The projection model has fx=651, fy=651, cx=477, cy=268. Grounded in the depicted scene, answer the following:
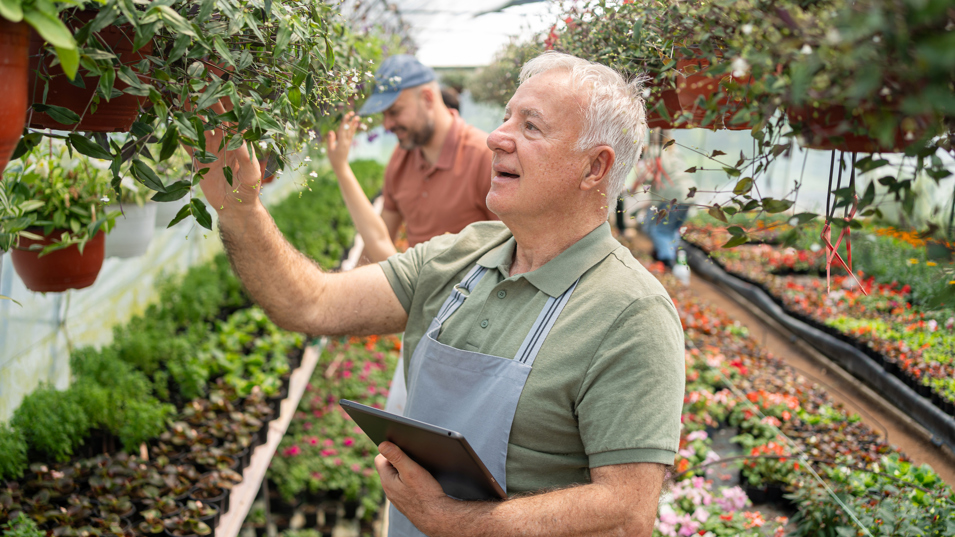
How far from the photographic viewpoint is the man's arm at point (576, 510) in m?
1.10

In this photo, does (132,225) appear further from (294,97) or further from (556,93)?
(556,93)

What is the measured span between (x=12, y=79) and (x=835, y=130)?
2.89 feet

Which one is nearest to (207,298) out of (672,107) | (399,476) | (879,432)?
(399,476)

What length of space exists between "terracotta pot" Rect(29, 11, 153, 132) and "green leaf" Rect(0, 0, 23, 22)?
0.84 ft

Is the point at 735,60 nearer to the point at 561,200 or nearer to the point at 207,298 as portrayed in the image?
the point at 561,200

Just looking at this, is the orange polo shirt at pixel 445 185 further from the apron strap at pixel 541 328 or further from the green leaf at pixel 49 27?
the green leaf at pixel 49 27

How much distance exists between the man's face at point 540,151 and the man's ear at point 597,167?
2cm

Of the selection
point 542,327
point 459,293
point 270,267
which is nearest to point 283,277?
→ point 270,267

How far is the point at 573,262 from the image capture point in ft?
4.33

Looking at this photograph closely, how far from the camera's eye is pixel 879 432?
241 cm

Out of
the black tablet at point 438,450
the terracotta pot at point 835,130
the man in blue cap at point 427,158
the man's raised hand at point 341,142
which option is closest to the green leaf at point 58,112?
the black tablet at point 438,450

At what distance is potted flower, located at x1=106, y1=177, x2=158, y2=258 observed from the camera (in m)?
1.97

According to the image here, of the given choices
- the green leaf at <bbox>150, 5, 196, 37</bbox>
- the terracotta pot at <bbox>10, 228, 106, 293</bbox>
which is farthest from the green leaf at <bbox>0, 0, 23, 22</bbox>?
the terracotta pot at <bbox>10, 228, 106, 293</bbox>

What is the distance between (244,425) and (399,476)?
151 cm
